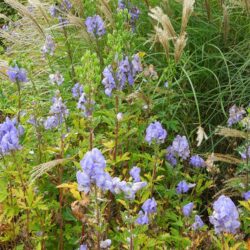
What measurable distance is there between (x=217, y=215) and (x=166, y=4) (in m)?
2.06

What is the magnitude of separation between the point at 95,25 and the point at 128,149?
2.67 feet

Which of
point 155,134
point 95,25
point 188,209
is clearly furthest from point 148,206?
point 95,25

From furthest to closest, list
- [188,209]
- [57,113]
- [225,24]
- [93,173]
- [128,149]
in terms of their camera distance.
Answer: [225,24] → [128,149] → [57,113] → [188,209] → [93,173]

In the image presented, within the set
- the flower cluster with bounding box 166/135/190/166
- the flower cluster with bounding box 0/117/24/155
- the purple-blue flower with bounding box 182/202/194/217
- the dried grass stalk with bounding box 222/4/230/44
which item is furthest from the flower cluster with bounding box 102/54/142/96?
the dried grass stalk with bounding box 222/4/230/44

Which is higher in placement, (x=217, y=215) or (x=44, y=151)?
(x=217, y=215)

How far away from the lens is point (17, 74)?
265 cm

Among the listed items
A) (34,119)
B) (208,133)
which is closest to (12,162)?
(34,119)

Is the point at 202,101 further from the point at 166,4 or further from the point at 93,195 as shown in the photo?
the point at 93,195

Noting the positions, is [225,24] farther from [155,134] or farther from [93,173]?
[93,173]

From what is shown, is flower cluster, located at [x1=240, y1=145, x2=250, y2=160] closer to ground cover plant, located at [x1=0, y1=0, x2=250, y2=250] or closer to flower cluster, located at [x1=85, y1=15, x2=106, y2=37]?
ground cover plant, located at [x1=0, y1=0, x2=250, y2=250]

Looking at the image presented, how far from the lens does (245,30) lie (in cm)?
394

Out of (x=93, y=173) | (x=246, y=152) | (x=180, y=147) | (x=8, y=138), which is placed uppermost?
(x=93, y=173)

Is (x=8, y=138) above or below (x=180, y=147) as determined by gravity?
above

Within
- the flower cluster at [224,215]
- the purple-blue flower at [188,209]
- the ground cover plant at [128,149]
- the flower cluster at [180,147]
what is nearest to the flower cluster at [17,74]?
the ground cover plant at [128,149]
